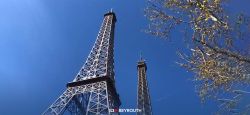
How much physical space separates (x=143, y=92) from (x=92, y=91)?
2216 centimetres

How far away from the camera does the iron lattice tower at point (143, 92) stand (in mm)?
72863

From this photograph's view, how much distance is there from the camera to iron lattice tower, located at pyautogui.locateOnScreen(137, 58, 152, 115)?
72.9 m

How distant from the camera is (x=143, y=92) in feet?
251

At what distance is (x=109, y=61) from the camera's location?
66000 millimetres

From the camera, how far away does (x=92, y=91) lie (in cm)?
5566

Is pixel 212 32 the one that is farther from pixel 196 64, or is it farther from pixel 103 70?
pixel 103 70

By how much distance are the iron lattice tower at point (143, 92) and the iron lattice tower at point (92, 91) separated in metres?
10.5

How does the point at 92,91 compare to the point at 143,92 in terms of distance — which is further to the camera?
the point at 143,92

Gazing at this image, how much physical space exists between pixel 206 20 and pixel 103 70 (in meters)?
48.1

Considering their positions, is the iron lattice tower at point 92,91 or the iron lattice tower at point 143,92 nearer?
the iron lattice tower at point 92,91

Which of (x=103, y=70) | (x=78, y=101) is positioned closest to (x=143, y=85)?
(x=103, y=70)

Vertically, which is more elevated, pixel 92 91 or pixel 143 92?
pixel 92 91

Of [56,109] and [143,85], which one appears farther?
[143,85]

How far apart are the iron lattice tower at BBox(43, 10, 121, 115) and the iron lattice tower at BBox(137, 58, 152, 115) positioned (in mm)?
10514
